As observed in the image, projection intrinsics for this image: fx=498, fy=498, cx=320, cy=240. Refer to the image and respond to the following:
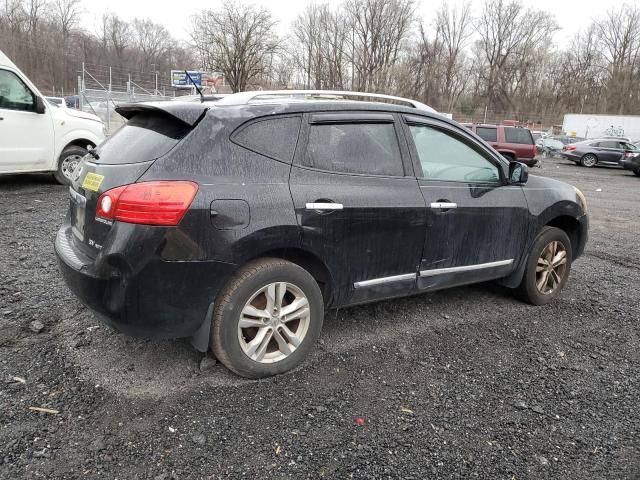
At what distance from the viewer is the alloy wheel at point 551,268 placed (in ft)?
14.4

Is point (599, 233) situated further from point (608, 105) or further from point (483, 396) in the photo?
point (608, 105)

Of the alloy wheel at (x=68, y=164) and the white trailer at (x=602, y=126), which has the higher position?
the white trailer at (x=602, y=126)

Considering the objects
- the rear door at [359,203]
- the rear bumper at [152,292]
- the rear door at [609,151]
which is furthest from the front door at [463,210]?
the rear door at [609,151]

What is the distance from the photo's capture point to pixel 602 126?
121ft

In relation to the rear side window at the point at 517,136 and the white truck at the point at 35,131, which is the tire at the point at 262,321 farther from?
the rear side window at the point at 517,136

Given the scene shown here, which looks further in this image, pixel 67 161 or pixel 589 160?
pixel 589 160

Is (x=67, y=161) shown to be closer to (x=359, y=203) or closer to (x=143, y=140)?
(x=143, y=140)

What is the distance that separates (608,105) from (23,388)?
6452cm

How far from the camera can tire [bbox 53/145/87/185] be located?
8.66 m

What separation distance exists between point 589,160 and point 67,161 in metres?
23.9

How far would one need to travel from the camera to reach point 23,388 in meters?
2.74

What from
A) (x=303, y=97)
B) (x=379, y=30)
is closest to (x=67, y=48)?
(x=379, y=30)

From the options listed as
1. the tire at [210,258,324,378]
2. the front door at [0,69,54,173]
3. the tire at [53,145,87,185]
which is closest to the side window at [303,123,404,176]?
the tire at [210,258,324,378]

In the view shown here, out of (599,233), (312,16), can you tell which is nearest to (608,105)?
(312,16)
